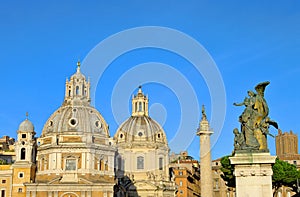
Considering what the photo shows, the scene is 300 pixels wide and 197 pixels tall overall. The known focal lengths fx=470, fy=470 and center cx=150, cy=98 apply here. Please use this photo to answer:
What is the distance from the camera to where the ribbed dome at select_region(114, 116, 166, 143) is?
9244 cm

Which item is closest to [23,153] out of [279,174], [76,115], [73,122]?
[73,122]

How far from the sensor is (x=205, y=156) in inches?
2290

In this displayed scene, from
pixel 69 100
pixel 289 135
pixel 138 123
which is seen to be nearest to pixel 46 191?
pixel 69 100

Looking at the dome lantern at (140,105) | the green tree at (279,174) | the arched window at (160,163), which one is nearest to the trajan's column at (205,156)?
the green tree at (279,174)

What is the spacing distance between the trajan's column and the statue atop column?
41298 millimetres

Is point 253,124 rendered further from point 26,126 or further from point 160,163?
point 160,163

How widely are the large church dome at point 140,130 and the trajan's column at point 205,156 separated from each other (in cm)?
3203

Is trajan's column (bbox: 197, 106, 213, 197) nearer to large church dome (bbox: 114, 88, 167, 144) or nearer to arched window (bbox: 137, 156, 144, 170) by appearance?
arched window (bbox: 137, 156, 144, 170)

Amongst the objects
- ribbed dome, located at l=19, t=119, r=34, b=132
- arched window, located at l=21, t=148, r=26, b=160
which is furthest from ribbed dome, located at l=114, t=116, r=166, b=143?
arched window, located at l=21, t=148, r=26, b=160

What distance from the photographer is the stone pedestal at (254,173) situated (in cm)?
1580

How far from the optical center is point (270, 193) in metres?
15.8

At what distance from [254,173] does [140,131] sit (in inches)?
3051

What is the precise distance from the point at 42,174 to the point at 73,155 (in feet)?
18.2

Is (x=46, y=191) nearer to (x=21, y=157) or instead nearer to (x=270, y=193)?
(x=21, y=157)
